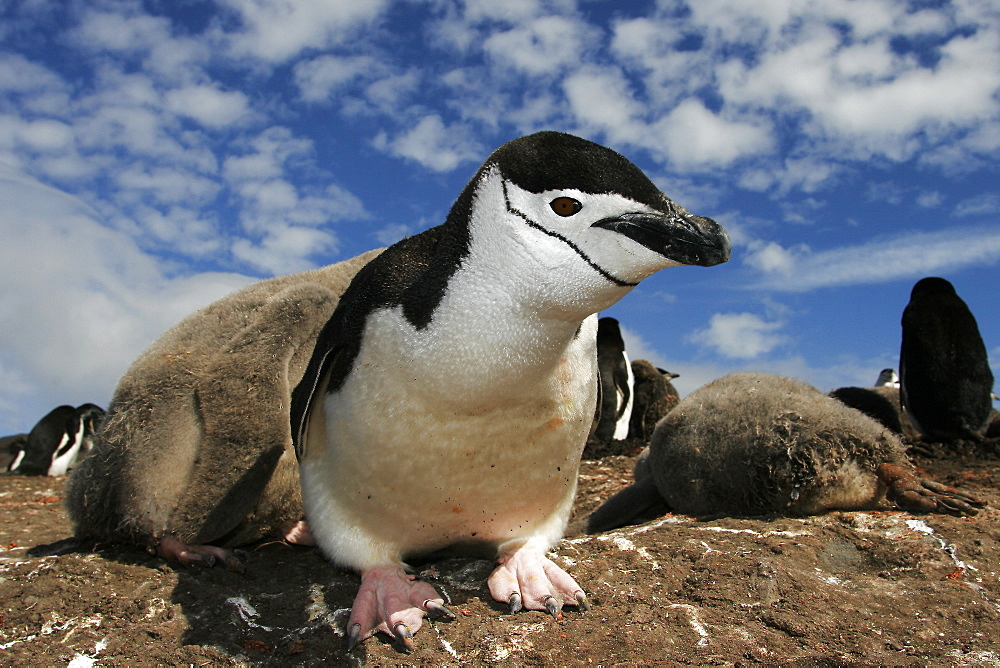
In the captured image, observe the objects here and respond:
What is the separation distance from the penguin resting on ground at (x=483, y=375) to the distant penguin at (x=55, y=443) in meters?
11.5

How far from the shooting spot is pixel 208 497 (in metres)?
3.26

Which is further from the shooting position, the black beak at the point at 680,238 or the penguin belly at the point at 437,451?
the penguin belly at the point at 437,451

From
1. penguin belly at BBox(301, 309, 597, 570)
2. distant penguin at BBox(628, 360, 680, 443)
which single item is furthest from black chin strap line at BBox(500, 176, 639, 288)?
distant penguin at BBox(628, 360, 680, 443)

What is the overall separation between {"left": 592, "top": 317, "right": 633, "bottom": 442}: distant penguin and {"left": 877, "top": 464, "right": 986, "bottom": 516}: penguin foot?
22.9 ft

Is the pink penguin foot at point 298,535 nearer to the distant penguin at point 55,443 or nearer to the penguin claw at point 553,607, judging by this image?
the penguin claw at point 553,607

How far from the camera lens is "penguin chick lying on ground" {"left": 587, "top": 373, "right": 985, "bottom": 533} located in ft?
12.9

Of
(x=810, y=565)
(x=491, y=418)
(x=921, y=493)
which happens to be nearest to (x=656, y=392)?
(x=921, y=493)

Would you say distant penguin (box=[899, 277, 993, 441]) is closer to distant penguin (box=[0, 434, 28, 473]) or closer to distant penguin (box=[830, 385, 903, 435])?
distant penguin (box=[830, 385, 903, 435])

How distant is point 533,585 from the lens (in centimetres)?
284

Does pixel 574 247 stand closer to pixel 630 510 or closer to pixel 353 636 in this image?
pixel 353 636

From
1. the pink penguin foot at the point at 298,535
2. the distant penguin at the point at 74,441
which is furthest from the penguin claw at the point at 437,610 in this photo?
the distant penguin at the point at 74,441

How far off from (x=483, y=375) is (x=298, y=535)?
1.85m

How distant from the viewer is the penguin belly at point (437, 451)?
2564 millimetres

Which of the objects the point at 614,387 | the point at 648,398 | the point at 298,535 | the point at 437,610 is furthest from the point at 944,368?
the point at 437,610
